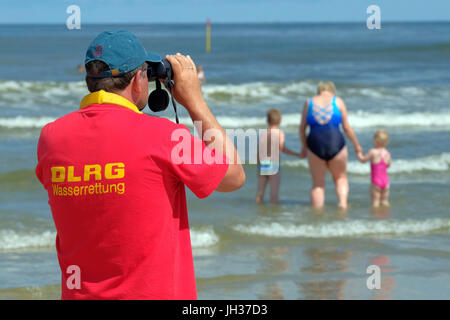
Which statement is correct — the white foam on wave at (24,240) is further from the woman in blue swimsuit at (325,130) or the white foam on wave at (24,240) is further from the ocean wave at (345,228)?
the woman in blue swimsuit at (325,130)

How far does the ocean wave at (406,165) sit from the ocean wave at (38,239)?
4.29 meters

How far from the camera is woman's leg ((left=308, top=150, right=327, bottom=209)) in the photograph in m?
8.43

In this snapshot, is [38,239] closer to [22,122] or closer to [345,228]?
[345,228]

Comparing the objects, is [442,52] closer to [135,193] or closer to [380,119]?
[380,119]

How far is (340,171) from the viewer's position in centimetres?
845

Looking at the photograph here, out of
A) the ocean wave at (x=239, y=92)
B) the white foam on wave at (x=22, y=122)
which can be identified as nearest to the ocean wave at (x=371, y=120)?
the white foam on wave at (x=22, y=122)

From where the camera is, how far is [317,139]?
827 cm

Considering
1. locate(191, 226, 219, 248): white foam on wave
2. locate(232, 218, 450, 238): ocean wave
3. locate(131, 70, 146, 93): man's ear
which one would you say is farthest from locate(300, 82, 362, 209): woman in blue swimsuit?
locate(131, 70, 146, 93): man's ear

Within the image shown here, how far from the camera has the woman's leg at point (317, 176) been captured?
8.43 metres

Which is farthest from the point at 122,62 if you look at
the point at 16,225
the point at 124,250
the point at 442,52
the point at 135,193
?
the point at 442,52

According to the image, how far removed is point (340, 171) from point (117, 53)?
263 inches

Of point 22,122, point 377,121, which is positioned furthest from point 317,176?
point 22,122

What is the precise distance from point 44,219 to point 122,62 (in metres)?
5.92
